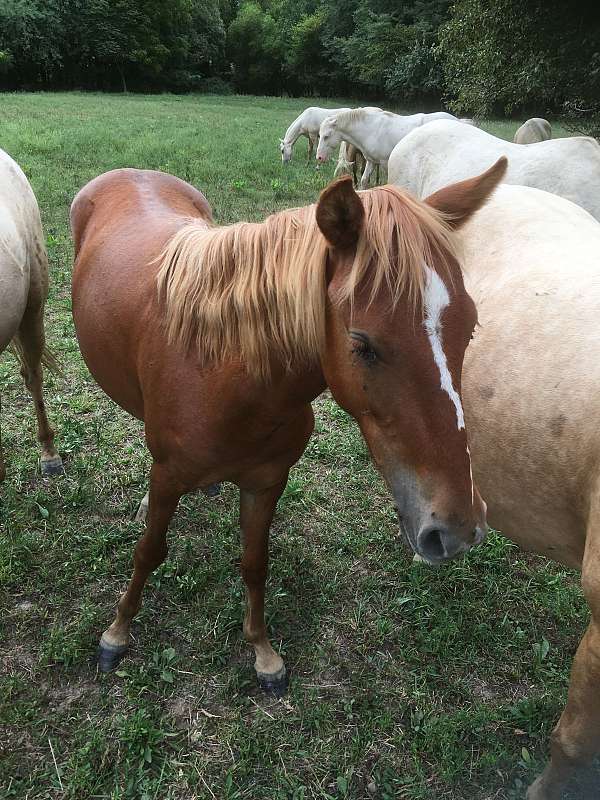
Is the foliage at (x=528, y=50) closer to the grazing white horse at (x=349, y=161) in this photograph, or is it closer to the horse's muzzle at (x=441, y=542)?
the grazing white horse at (x=349, y=161)

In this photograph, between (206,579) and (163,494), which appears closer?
(163,494)

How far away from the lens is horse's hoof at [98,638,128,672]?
2.17 metres

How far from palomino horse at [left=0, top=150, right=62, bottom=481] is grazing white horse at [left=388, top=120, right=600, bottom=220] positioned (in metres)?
2.67

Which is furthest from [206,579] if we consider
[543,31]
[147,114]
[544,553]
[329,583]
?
[147,114]

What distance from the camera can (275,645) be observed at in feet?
7.66

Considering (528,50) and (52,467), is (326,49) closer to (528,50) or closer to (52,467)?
(528,50)

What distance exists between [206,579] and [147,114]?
19.1m

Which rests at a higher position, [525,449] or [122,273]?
[122,273]

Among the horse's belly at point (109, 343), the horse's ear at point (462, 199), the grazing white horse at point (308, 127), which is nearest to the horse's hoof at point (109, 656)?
the horse's belly at point (109, 343)

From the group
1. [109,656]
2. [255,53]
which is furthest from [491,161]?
[255,53]

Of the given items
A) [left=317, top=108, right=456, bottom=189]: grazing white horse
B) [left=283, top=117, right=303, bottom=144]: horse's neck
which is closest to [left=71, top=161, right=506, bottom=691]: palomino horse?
[left=317, top=108, right=456, bottom=189]: grazing white horse

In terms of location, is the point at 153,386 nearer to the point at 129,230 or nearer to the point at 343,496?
the point at 129,230

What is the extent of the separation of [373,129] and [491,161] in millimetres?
6272

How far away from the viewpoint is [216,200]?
25.7 ft
